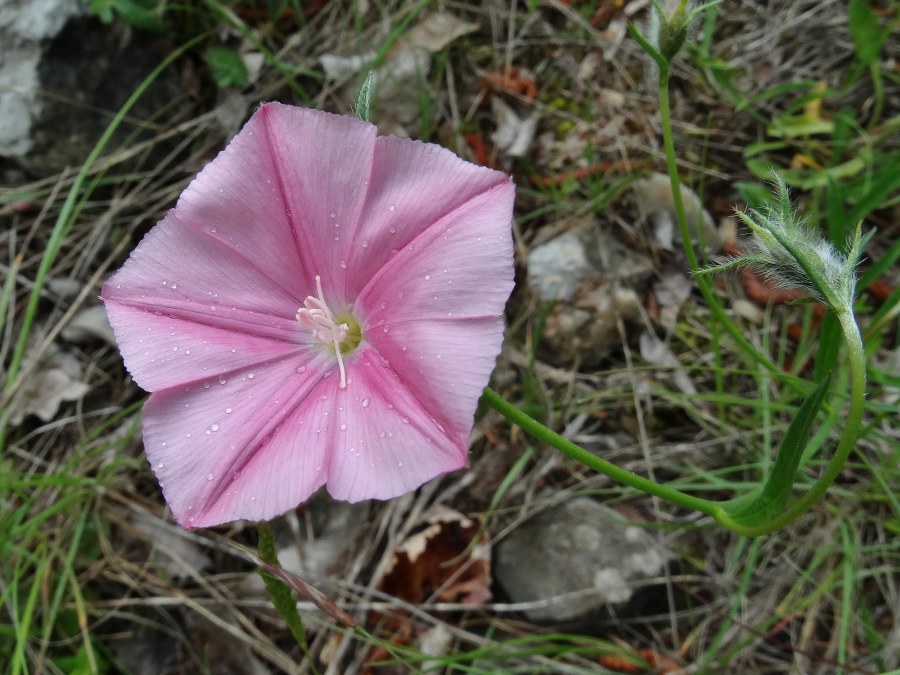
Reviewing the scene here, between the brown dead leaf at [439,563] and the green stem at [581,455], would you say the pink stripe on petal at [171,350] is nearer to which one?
the green stem at [581,455]

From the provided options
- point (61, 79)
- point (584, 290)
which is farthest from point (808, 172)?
point (61, 79)

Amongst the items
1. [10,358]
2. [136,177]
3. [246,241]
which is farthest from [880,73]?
[10,358]

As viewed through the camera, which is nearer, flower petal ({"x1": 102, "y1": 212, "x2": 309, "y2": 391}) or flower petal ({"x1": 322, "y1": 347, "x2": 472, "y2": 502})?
flower petal ({"x1": 322, "y1": 347, "x2": 472, "y2": 502})

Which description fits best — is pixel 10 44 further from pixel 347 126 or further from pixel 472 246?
pixel 472 246

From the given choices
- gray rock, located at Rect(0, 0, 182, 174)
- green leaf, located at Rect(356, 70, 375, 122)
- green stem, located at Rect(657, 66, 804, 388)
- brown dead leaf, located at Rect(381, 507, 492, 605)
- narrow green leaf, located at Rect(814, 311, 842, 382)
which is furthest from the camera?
gray rock, located at Rect(0, 0, 182, 174)

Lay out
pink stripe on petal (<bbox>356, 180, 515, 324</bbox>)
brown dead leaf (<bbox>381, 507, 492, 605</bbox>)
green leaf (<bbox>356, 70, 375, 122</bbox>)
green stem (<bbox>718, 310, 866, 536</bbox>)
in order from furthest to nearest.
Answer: brown dead leaf (<bbox>381, 507, 492, 605</bbox>) < green leaf (<bbox>356, 70, 375, 122</bbox>) < pink stripe on petal (<bbox>356, 180, 515, 324</bbox>) < green stem (<bbox>718, 310, 866, 536</bbox>)

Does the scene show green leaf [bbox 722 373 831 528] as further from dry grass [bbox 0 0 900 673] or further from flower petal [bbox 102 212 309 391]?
flower petal [bbox 102 212 309 391]

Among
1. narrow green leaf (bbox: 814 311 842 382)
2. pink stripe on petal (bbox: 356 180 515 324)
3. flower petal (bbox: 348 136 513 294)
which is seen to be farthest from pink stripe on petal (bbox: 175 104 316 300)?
narrow green leaf (bbox: 814 311 842 382)

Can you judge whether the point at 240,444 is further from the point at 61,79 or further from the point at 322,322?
the point at 61,79
